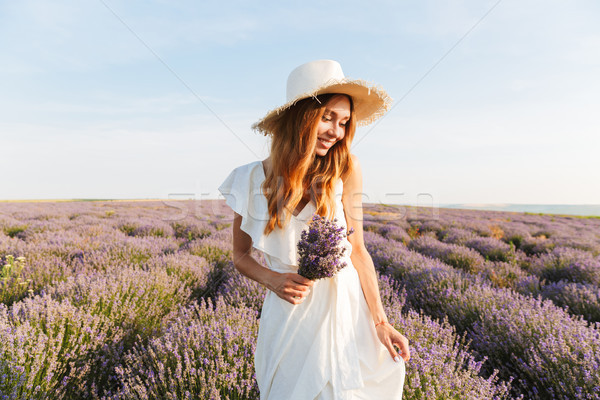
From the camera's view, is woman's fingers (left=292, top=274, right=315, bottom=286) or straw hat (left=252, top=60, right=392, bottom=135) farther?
straw hat (left=252, top=60, right=392, bottom=135)

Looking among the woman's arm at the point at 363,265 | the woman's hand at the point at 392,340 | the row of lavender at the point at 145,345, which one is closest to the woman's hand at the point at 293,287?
the woman's arm at the point at 363,265

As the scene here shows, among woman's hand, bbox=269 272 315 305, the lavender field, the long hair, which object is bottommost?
the lavender field

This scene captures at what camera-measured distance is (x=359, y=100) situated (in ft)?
5.09

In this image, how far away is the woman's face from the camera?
1.35m

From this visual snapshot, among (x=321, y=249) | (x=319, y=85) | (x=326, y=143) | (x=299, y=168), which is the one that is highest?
(x=319, y=85)

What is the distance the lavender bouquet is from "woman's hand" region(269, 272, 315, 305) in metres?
0.04

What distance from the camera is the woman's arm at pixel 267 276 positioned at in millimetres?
1082

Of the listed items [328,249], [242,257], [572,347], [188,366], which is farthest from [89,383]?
[572,347]

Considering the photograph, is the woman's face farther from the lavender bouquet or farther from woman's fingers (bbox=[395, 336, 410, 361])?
woman's fingers (bbox=[395, 336, 410, 361])

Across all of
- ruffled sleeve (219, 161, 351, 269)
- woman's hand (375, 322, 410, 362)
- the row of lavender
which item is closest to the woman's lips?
ruffled sleeve (219, 161, 351, 269)

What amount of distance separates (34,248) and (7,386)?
4.00 m

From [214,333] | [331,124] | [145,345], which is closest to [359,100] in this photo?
[331,124]

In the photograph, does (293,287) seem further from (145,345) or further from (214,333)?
(145,345)

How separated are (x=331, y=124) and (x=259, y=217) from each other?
495mm
